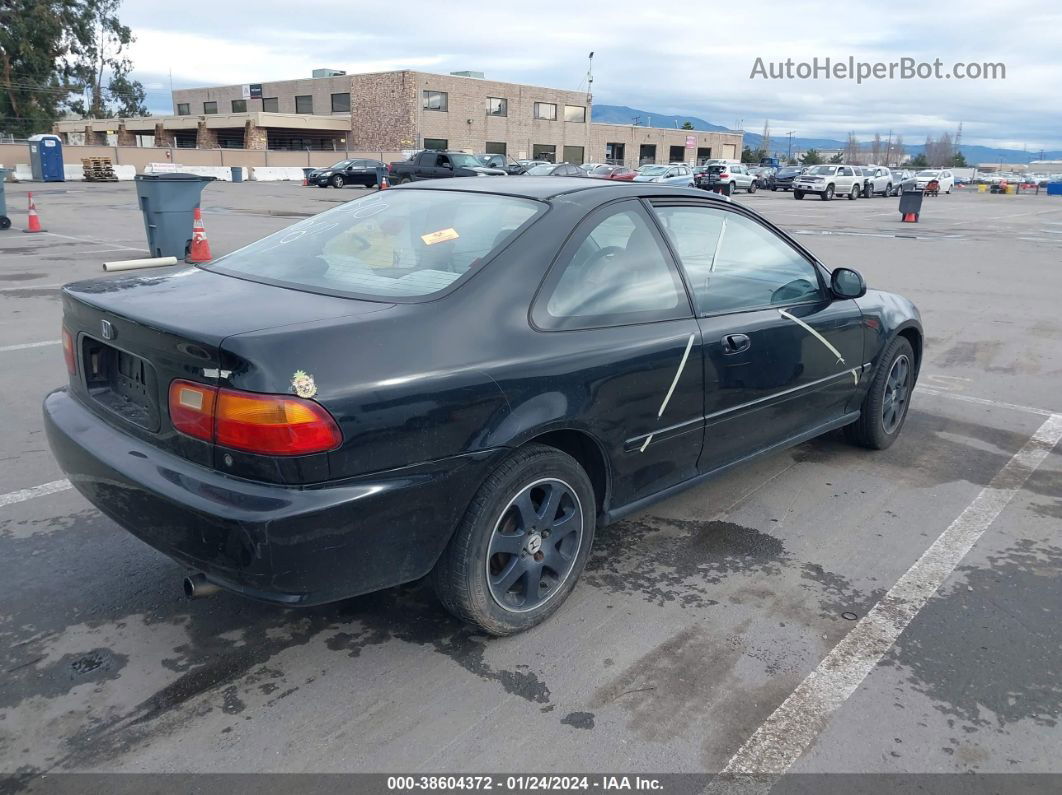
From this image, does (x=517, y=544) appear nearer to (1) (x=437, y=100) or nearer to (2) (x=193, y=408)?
(2) (x=193, y=408)

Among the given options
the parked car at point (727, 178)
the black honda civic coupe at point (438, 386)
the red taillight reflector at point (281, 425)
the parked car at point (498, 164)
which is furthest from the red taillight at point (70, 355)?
the parked car at point (727, 178)

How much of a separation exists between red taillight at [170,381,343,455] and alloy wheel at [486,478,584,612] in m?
0.74

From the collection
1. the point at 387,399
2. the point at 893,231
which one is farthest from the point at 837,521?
the point at 893,231

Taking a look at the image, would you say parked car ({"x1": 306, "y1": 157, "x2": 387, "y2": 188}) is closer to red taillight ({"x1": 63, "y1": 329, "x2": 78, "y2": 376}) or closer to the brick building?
the brick building

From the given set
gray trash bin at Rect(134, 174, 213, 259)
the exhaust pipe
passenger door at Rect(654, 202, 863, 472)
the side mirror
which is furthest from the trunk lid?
gray trash bin at Rect(134, 174, 213, 259)

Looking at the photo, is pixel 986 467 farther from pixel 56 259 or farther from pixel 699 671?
pixel 56 259

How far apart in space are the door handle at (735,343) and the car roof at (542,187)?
0.69 m

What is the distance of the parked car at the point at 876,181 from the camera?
4269 centimetres

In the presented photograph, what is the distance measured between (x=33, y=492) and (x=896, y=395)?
483 cm

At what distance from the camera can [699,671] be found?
289 centimetres

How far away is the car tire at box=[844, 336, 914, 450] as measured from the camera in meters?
4.89

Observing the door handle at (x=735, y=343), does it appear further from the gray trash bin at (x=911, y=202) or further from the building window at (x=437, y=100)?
the building window at (x=437, y=100)

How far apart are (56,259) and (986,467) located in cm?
1241

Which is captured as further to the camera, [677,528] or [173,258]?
[173,258]
